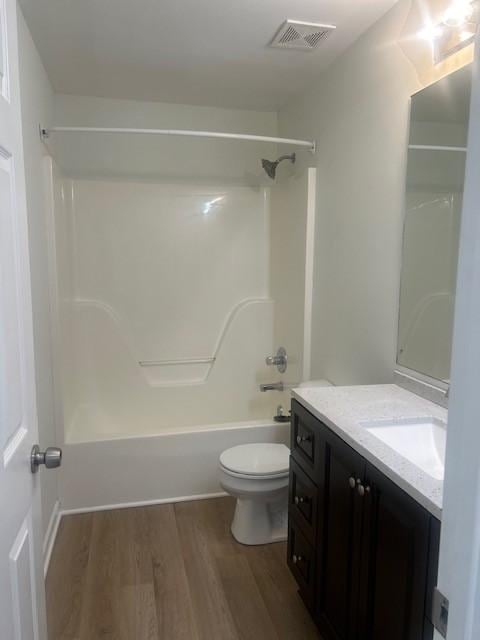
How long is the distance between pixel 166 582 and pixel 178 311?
184 centimetres

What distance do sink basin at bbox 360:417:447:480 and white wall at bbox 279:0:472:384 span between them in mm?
453

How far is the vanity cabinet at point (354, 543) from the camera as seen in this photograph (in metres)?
1.09

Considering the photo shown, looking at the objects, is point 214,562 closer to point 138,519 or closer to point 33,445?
point 138,519

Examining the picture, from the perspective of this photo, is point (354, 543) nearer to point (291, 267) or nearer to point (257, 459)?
point (257, 459)

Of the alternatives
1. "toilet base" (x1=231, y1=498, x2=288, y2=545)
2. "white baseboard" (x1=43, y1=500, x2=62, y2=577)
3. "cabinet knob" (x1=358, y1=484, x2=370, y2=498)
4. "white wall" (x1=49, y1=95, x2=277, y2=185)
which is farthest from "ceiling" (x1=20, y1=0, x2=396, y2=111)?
"white baseboard" (x1=43, y1=500, x2=62, y2=577)

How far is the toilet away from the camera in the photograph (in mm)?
2203

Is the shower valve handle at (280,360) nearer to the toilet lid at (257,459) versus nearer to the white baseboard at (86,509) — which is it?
the toilet lid at (257,459)

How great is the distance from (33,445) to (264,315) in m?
2.48

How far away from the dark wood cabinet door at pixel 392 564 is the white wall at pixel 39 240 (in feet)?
4.95

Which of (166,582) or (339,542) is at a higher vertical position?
(339,542)

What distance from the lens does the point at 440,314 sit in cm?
169

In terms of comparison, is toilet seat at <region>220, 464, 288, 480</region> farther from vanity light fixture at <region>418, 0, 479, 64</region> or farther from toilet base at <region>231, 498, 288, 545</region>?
vanity light fixture at <region>418, 0, 479, 64</region>

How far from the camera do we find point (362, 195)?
2.17 m

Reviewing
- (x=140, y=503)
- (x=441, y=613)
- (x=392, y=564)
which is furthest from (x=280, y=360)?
(x=441, y=613)
